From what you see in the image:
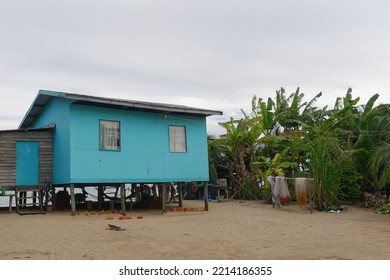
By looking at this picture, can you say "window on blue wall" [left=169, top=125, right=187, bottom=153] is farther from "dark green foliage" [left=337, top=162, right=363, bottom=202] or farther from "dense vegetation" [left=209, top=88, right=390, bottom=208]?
"dark green foliage" [left=337, top=162, right=363, bottom=202]

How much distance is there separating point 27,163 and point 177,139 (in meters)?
5.70

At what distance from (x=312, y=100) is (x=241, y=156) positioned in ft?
16.7

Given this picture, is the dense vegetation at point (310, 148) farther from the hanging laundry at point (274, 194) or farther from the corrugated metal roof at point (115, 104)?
the corrugated metal roof at point (115, 104)

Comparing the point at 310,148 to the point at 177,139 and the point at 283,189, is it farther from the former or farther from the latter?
the point at 177,139

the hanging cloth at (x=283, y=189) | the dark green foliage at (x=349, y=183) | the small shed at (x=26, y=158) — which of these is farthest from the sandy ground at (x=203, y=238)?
the dark green foliage at (x=349, y=183)

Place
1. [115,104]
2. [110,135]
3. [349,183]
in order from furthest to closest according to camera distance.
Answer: [349,183] < [110,135] < [115,104]

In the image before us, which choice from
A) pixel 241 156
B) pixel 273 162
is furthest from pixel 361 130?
pixel 241 156

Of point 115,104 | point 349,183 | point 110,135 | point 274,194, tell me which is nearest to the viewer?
point 115,104

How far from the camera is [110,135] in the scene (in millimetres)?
14570

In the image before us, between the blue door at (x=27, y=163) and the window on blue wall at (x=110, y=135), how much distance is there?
2761mm

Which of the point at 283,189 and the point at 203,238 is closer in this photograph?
the point at 203,238

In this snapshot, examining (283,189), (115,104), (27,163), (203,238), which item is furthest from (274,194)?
(27,163)

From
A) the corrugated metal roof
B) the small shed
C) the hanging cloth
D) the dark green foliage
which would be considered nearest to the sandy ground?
the small shed

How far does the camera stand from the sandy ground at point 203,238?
284 inches
